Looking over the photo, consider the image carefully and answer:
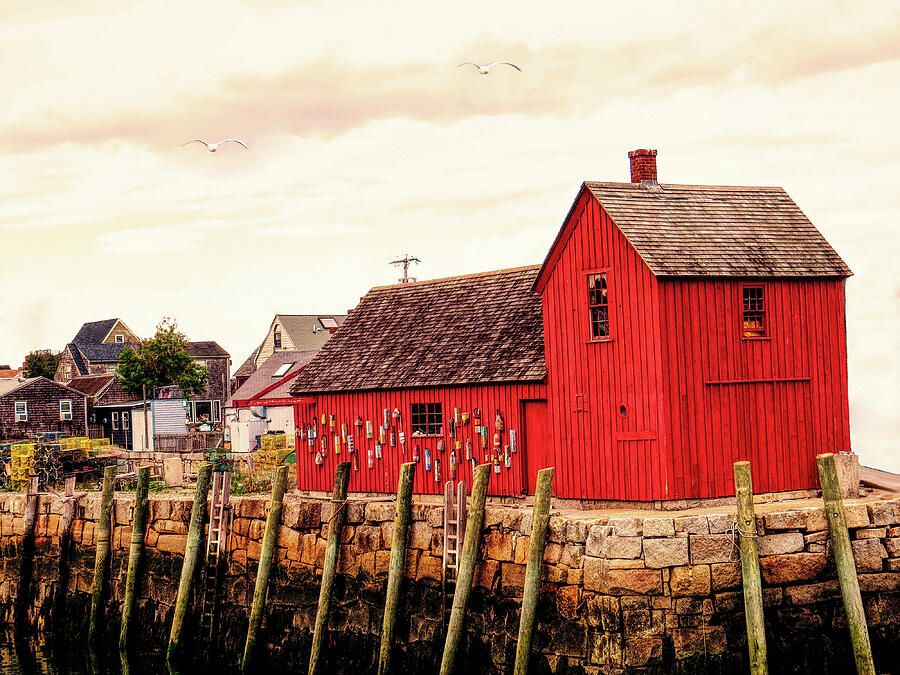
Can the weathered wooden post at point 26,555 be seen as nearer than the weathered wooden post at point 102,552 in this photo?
No

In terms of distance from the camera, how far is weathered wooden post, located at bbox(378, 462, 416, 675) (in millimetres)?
19219

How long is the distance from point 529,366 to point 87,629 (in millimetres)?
11833

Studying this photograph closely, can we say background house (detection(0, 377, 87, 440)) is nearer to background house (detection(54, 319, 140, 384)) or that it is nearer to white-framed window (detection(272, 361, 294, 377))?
white-framed window (detection(272, 361, 294, 377))

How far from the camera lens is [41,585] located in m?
27.1

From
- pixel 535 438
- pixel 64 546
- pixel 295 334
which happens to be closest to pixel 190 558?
pixel 64 546

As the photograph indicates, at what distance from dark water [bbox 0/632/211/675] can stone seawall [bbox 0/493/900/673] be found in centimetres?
175

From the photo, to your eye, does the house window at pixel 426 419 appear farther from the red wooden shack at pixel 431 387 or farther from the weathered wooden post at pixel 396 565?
the weathered wooden post at pixel 396 565

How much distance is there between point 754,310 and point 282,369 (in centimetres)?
3758

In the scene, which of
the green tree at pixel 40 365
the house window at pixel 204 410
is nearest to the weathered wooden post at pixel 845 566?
the house window at pixel 204 410

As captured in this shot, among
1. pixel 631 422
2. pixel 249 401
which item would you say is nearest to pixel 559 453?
pixel 631 422

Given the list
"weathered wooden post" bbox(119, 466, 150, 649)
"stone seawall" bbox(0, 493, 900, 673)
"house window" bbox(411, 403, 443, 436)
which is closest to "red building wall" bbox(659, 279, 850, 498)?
"stone seawall" bbox(0, 493, 900, 673)

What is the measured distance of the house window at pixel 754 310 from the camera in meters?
22.0

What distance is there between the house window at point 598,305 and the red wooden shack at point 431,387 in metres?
1.87

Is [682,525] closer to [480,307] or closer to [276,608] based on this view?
[276,608]
